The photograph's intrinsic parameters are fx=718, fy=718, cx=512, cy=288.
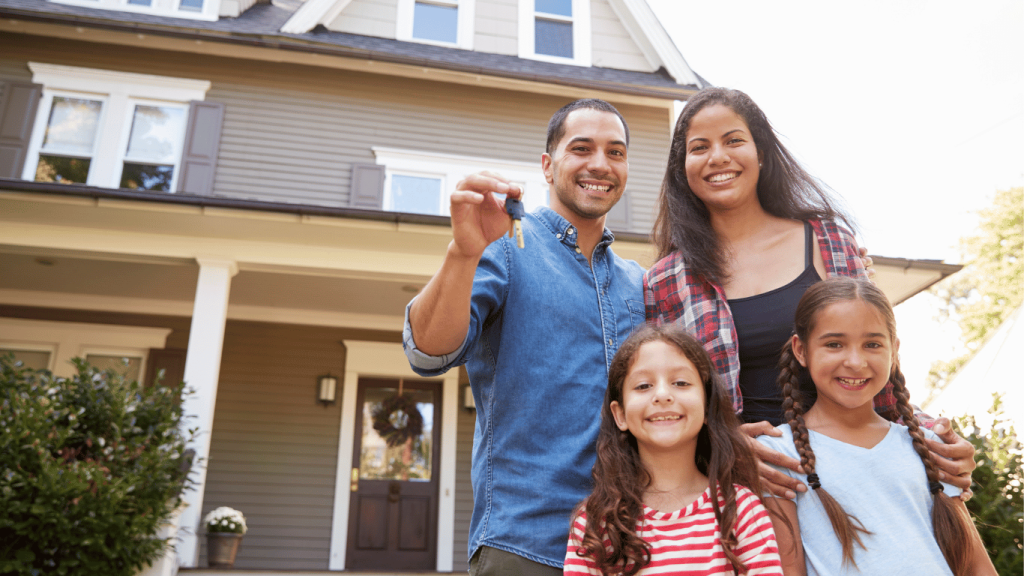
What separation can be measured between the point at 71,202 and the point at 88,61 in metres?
3.47

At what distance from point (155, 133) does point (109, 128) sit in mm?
490

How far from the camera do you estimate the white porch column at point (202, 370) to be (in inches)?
238

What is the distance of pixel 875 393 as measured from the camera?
60.2 inches

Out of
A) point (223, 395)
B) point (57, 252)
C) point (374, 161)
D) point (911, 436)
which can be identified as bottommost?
point (911, 436)

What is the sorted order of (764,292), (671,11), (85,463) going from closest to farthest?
1. (764,292)
2. (85,463)
3. (671,11)

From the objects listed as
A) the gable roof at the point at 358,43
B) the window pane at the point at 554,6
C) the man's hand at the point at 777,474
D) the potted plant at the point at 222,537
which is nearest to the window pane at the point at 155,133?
the gable roof at the point at 358,43

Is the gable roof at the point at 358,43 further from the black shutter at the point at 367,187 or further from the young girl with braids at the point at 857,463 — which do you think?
the young girl with braids at the point at 857,463

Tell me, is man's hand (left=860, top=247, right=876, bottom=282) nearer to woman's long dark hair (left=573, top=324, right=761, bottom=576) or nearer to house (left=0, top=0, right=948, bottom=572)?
woman's long dark hair (left=573, top=324, right=761, bottom=576)

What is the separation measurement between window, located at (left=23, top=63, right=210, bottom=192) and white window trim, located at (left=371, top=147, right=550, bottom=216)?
245cm

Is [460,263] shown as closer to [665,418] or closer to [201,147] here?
[665,418]

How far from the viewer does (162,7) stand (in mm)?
9297

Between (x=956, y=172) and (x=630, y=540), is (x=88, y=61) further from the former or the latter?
(x=956, y=172)

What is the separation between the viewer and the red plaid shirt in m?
1.67

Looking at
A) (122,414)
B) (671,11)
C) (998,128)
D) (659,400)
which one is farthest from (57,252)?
(998,128)
